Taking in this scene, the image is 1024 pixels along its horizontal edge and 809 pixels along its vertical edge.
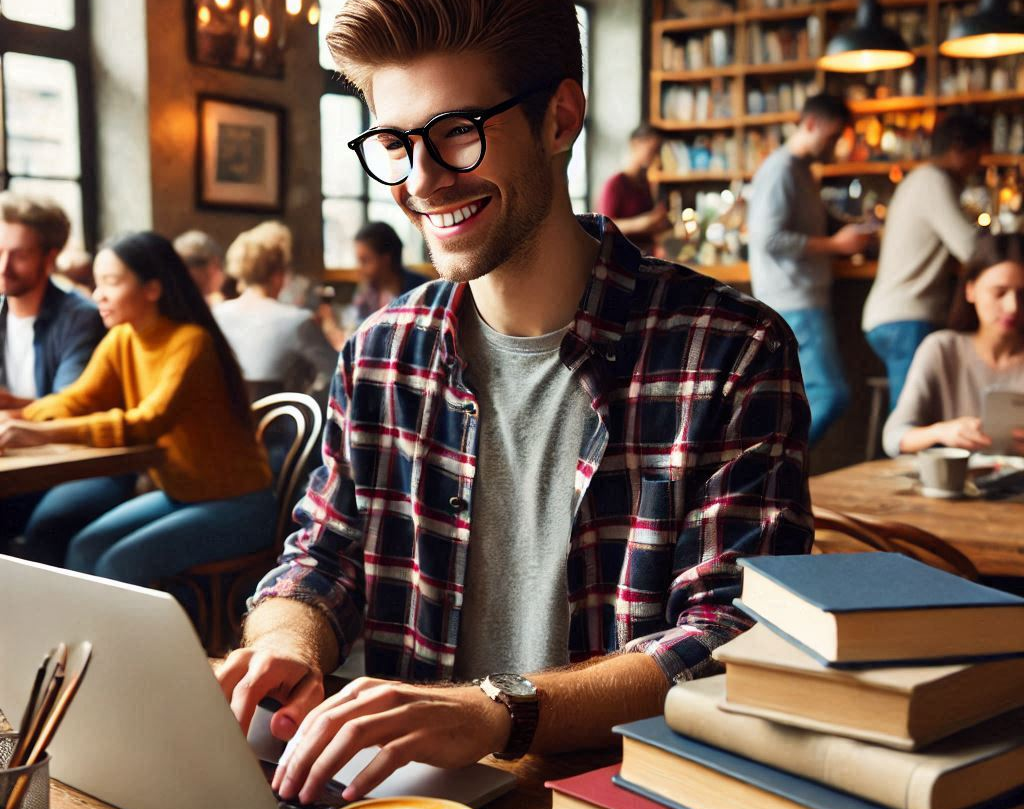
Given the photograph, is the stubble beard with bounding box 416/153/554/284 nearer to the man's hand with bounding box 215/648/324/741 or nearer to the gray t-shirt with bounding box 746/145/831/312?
the man's hand with bounding box 215/648/324/741

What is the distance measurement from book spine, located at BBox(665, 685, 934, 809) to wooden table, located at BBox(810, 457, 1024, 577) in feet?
3.99

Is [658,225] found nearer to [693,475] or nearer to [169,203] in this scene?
[169,203]

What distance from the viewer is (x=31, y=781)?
0.68 meters

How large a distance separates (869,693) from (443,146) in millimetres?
754

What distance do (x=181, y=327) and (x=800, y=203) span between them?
2.79 meters

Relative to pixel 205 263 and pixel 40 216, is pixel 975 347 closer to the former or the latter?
pixel 40 216

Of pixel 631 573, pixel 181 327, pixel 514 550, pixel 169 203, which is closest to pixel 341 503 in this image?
pixel 514 550

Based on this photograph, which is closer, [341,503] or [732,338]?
[732,338]

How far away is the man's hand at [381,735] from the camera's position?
0.77 metres

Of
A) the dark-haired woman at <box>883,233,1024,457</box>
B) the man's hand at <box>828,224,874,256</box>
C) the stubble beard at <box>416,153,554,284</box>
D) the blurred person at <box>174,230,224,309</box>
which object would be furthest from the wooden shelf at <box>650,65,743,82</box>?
the stubble beard at <box>416,153,554,284</box>

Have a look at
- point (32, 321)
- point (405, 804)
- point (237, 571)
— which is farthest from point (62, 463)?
point (405, 804)

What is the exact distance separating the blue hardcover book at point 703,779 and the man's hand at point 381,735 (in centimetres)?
17

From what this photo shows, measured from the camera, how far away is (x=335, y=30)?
3.98 ft

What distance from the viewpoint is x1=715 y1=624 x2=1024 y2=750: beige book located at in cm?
57
